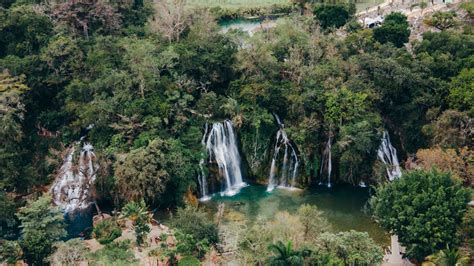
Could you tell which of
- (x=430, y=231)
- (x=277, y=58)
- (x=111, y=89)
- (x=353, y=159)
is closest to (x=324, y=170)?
(x=353, y=159)

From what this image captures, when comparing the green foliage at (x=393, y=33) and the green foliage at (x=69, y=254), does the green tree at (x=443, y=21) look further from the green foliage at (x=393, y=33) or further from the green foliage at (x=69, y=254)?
the green foliage at (x=69, y=254)

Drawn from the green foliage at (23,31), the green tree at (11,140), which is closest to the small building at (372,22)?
the green foliage at (23,31)

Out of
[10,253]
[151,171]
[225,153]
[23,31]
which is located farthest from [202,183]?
[23,31]

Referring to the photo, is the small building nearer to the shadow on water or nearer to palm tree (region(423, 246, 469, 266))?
palm tree (region(423, 246, 469, 266))

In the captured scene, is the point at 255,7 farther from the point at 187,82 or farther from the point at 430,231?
the point at 430,231

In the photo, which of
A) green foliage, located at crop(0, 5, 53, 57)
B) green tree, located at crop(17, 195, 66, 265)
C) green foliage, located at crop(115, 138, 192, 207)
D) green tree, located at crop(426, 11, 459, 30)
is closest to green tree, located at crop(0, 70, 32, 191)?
green tree, located at crop(17, 195, 66, 265)

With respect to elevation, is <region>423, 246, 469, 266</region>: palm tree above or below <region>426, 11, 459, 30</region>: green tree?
below
